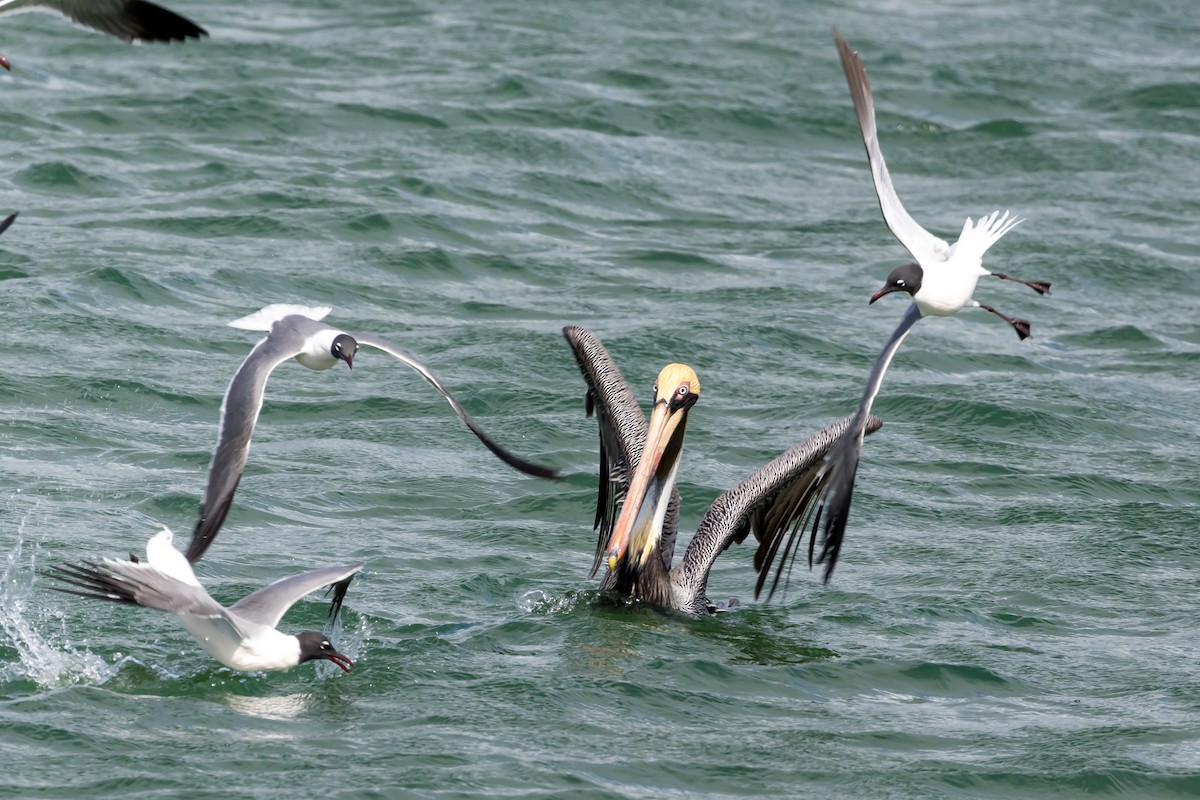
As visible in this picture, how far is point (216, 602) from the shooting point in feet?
24.0

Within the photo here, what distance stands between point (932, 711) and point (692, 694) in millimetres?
1063

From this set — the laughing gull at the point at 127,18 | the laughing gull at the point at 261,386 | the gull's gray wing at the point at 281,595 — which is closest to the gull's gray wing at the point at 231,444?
the laughing gull at the point at 261,386

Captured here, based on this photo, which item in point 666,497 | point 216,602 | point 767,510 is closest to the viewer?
point 216,602

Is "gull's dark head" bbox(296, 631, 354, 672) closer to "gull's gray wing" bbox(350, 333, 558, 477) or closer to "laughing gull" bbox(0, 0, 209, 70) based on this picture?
"gull's gray wing" bbox(350, 333, 558, 477)

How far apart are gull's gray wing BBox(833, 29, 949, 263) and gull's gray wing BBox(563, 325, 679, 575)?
169 centimetres

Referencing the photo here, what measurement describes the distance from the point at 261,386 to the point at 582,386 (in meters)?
5.12

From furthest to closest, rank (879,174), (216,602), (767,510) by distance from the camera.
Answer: (767,510), (879,174), (216,602)

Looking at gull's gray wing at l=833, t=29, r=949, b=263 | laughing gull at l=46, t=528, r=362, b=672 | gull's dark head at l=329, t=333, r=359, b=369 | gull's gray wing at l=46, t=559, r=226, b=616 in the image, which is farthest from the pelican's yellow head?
gull's gray wing at l=46, t=559, r=226, b=616

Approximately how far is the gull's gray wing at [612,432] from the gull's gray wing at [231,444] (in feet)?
6.10

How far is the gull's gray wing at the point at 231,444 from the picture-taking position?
7359 millimetres

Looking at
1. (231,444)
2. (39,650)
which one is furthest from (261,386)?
(39,650)

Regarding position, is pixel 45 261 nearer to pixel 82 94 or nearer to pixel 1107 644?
pixel 82 94

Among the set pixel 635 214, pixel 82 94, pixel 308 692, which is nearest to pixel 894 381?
pixel 635 214

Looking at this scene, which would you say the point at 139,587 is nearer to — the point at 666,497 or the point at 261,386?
the point at 261,386
